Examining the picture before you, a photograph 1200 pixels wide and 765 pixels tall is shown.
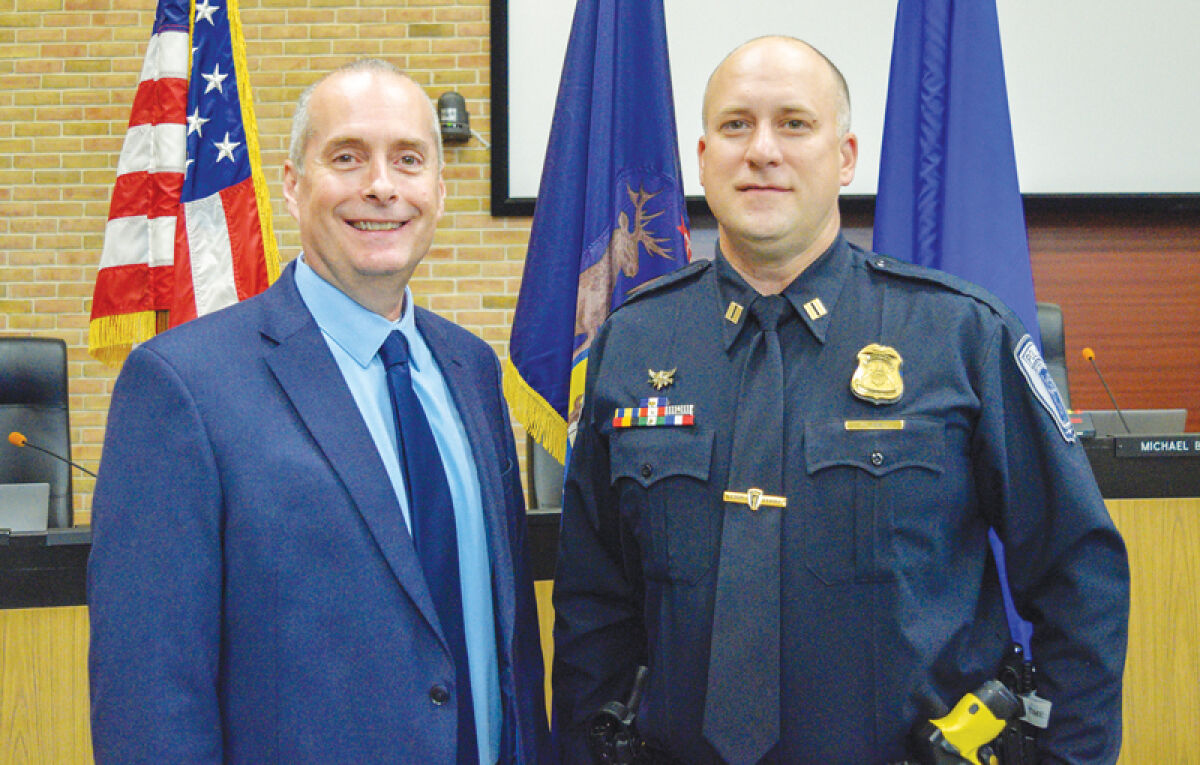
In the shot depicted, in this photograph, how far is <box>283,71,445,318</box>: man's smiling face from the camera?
1228 mm

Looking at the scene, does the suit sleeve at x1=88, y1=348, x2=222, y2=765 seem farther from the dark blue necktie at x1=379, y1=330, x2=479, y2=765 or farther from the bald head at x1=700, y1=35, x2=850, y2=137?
the bald head at x1=700, y1=35, x2=850, y2=137

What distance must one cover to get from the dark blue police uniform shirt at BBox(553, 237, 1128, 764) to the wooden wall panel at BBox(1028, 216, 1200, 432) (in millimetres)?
3224

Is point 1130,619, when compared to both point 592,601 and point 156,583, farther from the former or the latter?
point 156,583

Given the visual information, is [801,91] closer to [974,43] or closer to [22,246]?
[974,43]

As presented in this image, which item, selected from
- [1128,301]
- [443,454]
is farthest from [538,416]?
[1128,301]

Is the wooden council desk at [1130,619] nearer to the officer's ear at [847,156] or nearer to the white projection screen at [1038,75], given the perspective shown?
the officer's ear at [847,156]

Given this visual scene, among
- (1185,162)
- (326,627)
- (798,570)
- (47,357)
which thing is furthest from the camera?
(1185,162)

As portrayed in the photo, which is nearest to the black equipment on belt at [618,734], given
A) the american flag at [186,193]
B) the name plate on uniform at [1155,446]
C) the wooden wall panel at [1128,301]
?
the name plate on uniform at [1155,446]

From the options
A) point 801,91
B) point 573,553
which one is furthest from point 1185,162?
point 573,553

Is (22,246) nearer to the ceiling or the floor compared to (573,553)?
nearer to the ceiling

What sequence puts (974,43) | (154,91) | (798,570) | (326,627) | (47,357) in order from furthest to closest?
(47,357), (154,91), (974,43), (798,570), (326,627)

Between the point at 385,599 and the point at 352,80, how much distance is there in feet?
2.17

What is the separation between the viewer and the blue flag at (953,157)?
1.95m

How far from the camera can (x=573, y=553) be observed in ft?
4.55
